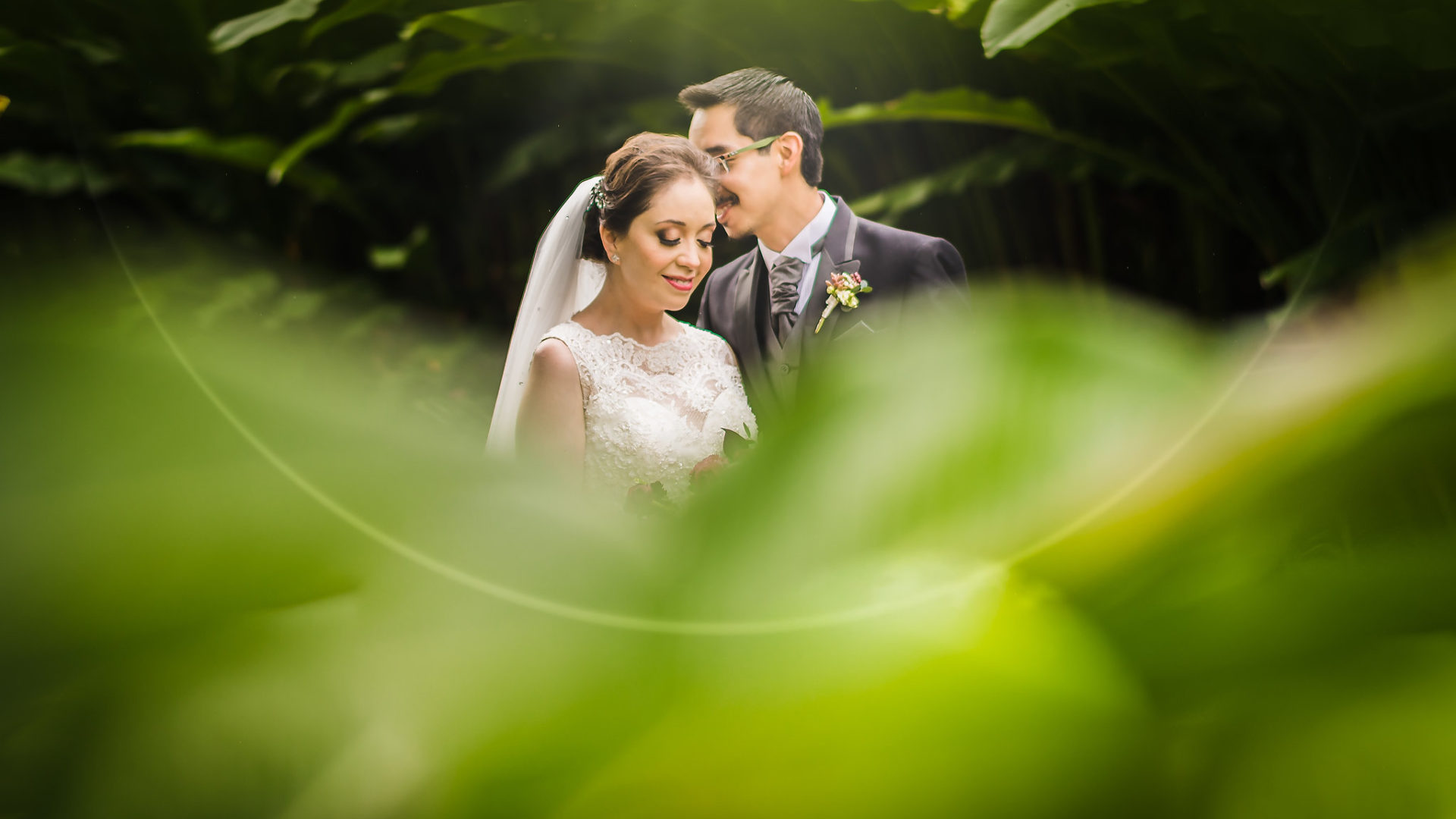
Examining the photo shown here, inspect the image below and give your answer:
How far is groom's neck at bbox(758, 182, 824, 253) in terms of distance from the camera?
0.75 ft

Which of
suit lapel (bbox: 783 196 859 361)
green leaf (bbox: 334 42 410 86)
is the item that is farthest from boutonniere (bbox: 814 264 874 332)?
green leaf (bbox: 334 42 410 86)

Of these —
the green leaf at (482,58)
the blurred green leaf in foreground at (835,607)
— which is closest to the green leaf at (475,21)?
the green leaf at (482,58)

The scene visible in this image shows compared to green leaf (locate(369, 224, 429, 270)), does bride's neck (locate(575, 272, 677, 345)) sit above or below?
below

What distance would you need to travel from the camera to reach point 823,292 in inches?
9.5

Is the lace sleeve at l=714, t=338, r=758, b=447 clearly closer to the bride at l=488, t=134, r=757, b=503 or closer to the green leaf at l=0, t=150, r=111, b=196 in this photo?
the bride at l=488, t=134, r=757, b=503

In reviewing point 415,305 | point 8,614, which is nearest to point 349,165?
point 415,305

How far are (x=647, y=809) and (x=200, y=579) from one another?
0.12 feet

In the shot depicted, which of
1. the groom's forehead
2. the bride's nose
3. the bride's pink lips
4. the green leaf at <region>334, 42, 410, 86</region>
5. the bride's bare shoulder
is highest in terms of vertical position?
the groom's forehead

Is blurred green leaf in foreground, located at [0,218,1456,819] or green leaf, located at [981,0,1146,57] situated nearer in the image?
blurred green leaf in foreground, located at [0,218,1456,819]

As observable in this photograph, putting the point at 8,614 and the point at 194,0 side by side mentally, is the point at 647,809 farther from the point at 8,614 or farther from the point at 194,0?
the point at 194,0

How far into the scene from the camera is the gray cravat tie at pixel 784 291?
0.77ft

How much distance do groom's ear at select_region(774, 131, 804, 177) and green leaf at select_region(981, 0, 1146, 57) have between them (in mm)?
45

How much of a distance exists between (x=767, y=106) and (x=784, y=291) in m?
0.04

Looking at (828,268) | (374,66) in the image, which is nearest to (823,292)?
(828,268)
